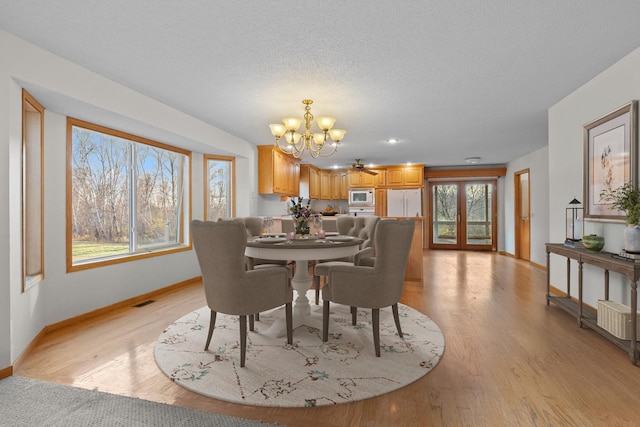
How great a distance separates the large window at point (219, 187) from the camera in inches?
204

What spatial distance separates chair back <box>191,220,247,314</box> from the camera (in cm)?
218

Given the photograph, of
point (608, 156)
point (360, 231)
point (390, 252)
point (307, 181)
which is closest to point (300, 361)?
point (390, 252)

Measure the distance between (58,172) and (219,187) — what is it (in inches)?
97.2

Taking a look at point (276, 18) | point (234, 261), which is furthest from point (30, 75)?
point (234, 261)

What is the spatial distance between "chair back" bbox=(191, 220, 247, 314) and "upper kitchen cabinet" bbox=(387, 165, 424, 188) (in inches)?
258

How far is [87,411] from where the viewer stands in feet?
5.66

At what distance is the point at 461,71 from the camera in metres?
2.82

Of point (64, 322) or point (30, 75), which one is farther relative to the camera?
point (64, 322)

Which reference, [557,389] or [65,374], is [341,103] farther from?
[65,374]

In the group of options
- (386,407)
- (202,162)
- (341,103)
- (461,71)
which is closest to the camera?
(386,407)

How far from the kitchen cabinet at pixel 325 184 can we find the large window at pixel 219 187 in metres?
3.44

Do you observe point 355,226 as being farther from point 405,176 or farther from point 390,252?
point 405,176

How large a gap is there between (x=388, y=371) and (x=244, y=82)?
2.69 m

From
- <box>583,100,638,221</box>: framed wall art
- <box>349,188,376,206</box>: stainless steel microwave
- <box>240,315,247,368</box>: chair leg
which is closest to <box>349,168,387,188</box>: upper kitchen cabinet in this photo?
<box>349,188,376,206</box>: stainless steel microwave
